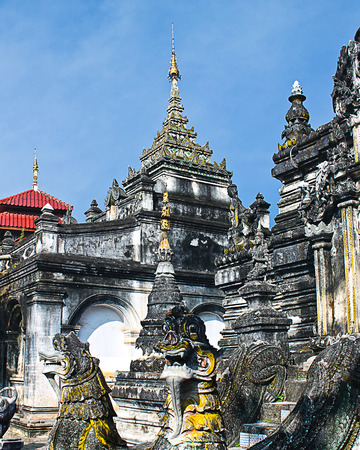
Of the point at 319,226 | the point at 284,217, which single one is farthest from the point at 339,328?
the point at 284,217

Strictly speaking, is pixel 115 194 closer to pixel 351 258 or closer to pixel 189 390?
pixel 351 258

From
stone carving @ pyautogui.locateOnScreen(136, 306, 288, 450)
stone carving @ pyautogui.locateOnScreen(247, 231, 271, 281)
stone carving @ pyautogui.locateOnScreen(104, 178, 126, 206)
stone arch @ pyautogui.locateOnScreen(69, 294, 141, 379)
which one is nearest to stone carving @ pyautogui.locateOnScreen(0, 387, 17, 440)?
stone carving @ pyautogui.locateOnScreen(247, 231, 271, 281)

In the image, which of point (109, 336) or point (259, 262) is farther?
point (109, 336)

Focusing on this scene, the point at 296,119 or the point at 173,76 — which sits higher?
the point at 173,76

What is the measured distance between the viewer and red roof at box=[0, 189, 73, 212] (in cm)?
2848

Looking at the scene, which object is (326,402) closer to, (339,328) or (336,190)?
(339,328)

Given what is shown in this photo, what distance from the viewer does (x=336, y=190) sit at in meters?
8.16

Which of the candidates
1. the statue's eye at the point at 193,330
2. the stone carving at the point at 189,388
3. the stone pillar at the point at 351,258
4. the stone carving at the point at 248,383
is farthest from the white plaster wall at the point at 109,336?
the statue's eye at the point at 193,330

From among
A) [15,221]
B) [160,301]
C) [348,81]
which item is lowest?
[160,301]

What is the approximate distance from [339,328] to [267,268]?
10.0 feet

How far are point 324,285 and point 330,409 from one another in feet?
14.6

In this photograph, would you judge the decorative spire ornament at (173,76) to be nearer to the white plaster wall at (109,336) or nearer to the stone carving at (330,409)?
the white plaster wall at (109,336)

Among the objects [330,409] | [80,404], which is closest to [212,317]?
[80,404]

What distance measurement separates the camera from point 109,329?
18.7 m
